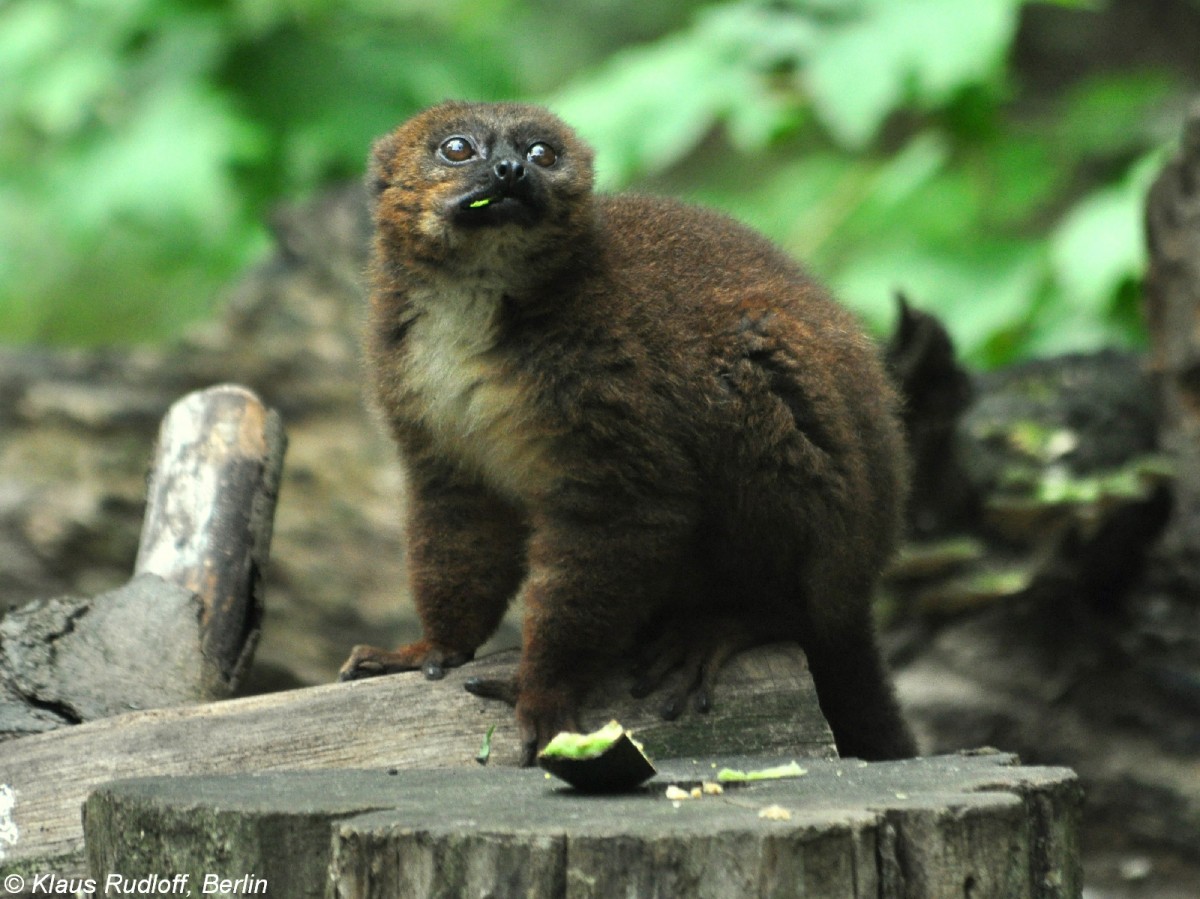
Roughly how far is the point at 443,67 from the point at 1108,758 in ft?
20.9

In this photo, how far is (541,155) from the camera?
4434mm

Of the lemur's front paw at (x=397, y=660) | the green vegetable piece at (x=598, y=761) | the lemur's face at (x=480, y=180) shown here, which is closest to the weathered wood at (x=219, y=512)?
the lemur's front paw at (x=397, y=660)

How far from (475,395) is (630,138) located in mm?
3932

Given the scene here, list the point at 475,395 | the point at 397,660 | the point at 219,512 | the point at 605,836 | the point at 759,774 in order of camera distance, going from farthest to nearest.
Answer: the point at 219,512 < the point at 397,660 < the point at 475,395 < the point at 759,774 < the point at 605,836

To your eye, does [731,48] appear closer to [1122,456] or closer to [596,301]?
[1122,456]

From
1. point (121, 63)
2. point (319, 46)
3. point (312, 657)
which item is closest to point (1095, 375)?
point (312, 657)

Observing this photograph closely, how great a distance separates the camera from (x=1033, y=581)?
641 centimetres

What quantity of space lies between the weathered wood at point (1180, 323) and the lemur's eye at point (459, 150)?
333 centimetres

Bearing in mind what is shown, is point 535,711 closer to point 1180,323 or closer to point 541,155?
point 541,155

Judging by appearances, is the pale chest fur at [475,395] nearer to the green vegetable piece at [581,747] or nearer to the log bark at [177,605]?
the log bark at [177,605]

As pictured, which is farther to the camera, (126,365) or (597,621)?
A: (126,365)

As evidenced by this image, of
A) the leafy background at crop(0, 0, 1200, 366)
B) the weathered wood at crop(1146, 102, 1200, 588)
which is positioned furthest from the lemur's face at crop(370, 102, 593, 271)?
the weathered wood at crop(1146, 102, 1200, 588)

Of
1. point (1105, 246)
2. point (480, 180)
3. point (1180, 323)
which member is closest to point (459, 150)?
point (480, 180)

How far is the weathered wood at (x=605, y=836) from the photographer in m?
2.59
